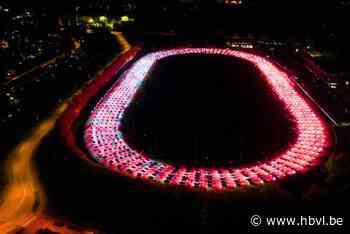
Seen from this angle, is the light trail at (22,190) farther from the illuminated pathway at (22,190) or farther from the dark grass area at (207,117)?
the dark grass area at (207,117)

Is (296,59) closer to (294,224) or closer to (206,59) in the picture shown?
(206,59)

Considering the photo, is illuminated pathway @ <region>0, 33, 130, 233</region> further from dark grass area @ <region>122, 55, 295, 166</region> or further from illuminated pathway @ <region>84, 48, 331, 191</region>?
dark grass area @ <region>122, 55, 295, 166</region>

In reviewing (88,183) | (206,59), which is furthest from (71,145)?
(206,59)

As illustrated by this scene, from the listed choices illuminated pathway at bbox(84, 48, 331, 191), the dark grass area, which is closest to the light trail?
illuminated pathway at bbox(84, 48, 331, 191)

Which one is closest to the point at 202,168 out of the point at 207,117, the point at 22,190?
the point at 207,117

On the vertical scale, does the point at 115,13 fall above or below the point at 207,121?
above
